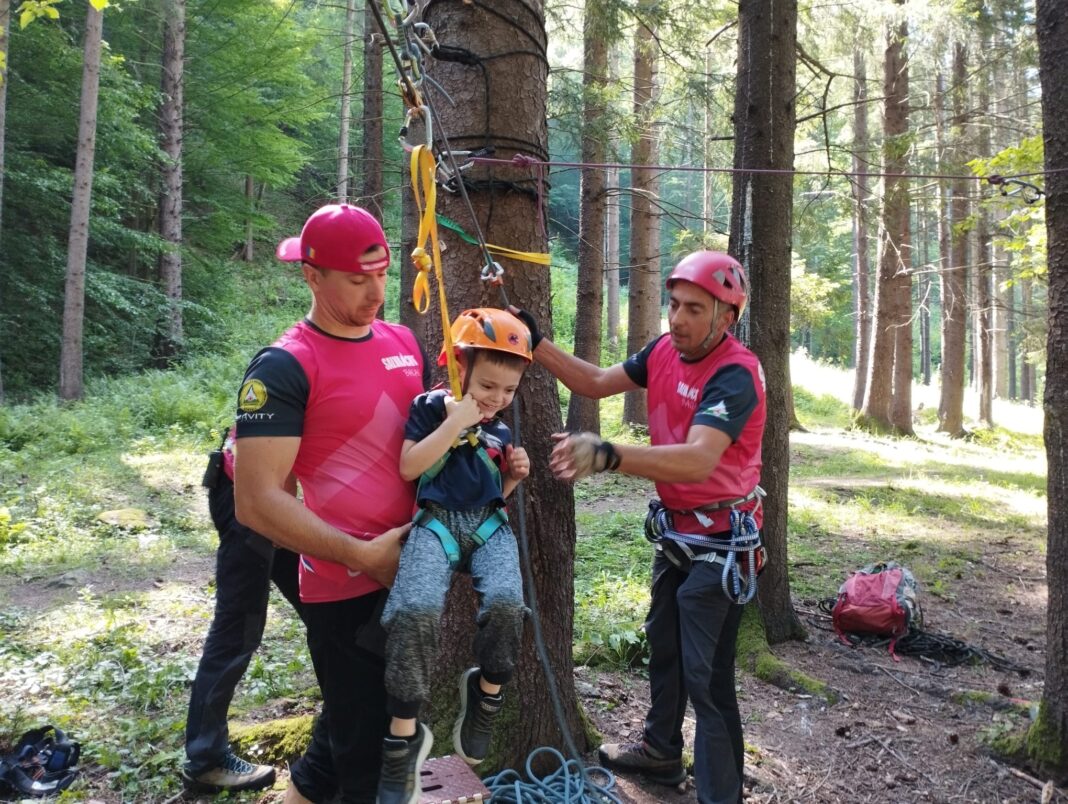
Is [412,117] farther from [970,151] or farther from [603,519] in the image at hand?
[970,151]

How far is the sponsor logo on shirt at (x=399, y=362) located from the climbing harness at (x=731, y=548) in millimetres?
1455

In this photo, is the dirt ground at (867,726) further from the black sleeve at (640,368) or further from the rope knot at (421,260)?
the rope knot at (421,260)

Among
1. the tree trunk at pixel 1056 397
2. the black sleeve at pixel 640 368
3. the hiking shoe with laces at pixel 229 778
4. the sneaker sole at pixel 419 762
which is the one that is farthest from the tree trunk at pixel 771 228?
the sneaker sole at pixel 419 762

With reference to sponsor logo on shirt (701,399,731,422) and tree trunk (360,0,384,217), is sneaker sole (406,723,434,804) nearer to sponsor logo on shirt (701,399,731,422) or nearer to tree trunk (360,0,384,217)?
sponsor logo on shirt (701,399,731,422)

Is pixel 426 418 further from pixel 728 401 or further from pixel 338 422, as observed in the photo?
pixel 728 401

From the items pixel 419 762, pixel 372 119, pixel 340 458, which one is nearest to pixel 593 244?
pixel 372 119

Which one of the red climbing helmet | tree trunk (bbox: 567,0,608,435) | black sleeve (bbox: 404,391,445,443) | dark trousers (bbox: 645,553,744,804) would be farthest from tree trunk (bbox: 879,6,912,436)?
black sleeve (bbox: 404,391,445,443)

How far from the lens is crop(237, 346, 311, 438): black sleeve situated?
192cm

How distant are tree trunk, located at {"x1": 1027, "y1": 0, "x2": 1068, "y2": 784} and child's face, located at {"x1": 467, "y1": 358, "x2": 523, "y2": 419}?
3.07m

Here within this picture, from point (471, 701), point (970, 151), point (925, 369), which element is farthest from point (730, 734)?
point (925, 369)

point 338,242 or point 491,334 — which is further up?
point 338,242

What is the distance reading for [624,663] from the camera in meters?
4.50

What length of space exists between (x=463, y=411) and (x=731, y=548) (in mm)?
1486

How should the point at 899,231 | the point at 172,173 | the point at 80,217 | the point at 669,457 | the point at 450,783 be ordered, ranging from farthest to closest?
the point at 172,173, the point at 899,231, the point at 80,217, the point at 669,457, the point at 450,783
